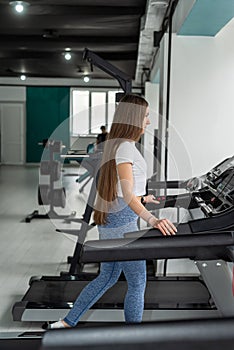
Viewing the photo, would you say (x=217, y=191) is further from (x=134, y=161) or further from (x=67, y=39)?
(x=67, y=39)

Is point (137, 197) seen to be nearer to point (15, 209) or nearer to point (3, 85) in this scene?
point (15, 209)

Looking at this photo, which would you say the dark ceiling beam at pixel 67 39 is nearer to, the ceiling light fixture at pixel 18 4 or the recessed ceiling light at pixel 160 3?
the ceiling light fixture at pixel 18 4

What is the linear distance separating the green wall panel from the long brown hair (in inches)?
511

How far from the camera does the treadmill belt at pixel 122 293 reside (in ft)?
12.0

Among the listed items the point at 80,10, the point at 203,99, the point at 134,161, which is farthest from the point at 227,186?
the point at 80,10

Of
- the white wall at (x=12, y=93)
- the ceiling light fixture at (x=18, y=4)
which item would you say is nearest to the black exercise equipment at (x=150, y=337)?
the ceiling light fixture at (x=18, y=4)

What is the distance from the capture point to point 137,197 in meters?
2.85

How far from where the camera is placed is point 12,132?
15617mm

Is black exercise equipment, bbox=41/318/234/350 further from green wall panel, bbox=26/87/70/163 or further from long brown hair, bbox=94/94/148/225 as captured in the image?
green wall panel, bbox=26/87/70/163

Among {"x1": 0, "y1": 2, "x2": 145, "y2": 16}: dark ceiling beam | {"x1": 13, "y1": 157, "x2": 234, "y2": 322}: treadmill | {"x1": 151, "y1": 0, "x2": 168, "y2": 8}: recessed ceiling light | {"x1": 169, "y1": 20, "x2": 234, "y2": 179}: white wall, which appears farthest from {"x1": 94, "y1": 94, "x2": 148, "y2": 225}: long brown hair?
{"x1": 0, "y1": 2, "x2": 145, "y2": 16}: dark ceiling beam

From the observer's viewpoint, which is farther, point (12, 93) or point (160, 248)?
point (12, 93)

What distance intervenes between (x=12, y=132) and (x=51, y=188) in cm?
922

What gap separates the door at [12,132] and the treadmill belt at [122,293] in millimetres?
11957

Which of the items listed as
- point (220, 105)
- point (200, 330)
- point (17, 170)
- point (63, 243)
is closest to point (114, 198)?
point (200, 330)
